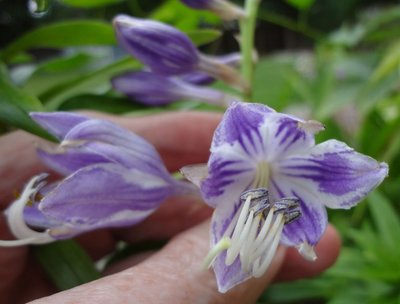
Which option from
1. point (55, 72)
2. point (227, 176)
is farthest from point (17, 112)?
point (55, 72)

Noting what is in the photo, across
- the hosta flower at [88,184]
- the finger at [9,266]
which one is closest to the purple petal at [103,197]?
the hosta flower at [88,184]

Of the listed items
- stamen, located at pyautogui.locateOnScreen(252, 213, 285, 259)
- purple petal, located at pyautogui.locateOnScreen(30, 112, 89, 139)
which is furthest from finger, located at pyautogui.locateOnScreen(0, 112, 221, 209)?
stamen, located at pyautogui.locateOnScreen(252, 213, 285, 259)

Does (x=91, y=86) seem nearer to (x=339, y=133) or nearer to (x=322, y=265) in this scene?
(x=322, y=265)

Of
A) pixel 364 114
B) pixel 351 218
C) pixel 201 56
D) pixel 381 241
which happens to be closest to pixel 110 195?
pixel 201 56

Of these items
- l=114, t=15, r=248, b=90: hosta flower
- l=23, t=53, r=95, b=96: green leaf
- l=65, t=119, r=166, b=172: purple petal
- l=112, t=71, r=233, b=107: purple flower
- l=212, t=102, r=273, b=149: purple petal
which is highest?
l=212, t=102, r=273, b=149: purple petal

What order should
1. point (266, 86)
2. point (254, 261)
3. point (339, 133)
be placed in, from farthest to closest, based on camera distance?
point (339, 133) < point (266, 86) < point (254, 261)

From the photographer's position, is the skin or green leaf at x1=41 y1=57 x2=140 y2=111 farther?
green leaf at x1=41 y1=57 x2=140 y2=111

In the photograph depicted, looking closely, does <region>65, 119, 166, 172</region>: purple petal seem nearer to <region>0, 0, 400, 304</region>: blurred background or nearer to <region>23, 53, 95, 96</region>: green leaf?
<region>0, 0, 400, 304</region>: blurred background
